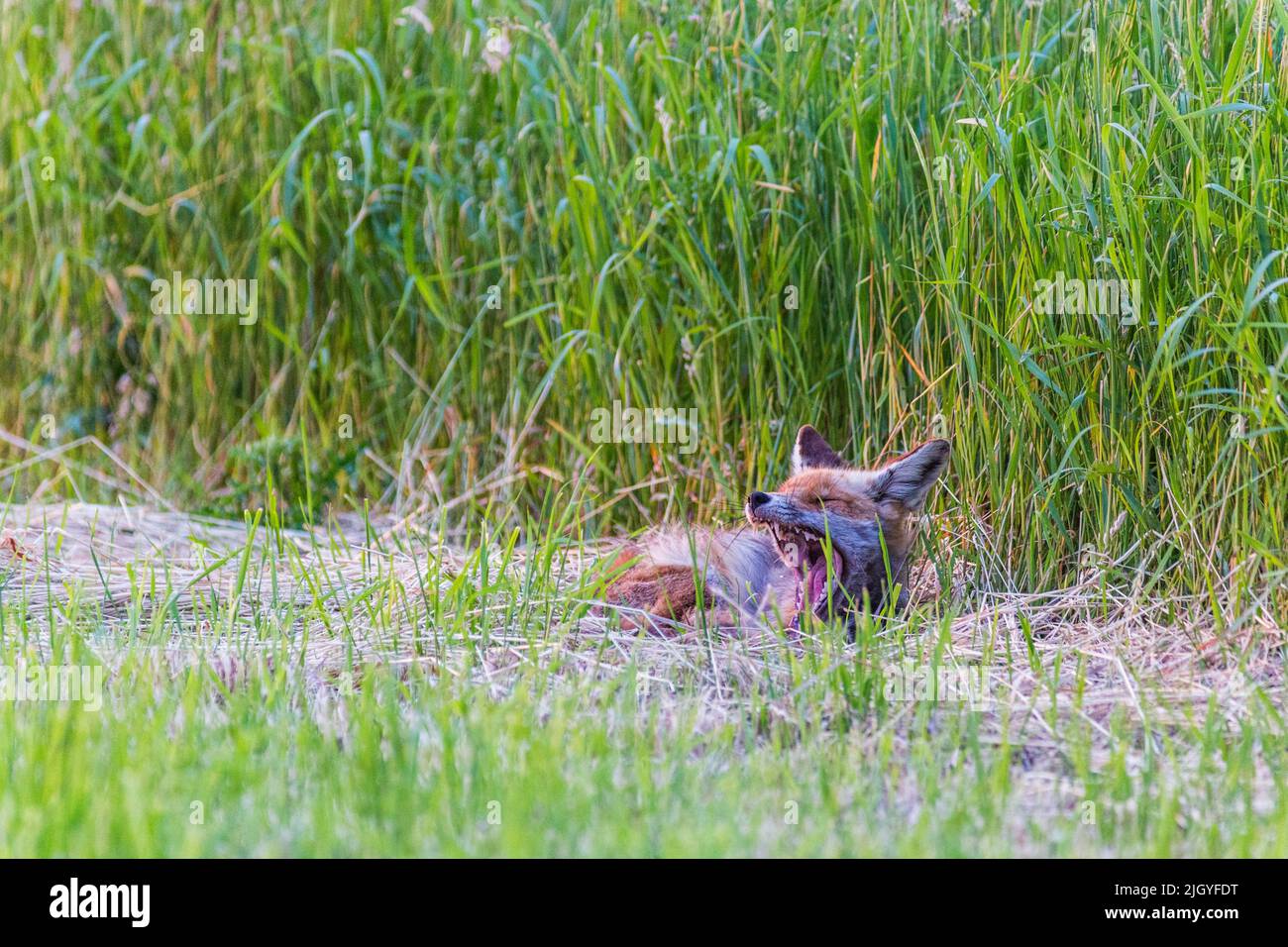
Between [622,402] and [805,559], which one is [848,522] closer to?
[805,559]

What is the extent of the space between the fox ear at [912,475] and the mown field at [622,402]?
1.06 ft

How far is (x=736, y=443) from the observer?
4535 millimetres

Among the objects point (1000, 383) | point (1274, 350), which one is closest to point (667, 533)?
point (1000, 383)

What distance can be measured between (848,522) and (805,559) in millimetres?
168

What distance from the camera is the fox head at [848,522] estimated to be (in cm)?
356

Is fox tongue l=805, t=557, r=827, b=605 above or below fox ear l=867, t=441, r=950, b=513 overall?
below

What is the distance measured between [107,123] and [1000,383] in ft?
13.5

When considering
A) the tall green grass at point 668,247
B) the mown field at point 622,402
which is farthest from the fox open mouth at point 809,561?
the tall green grass at point 668,247

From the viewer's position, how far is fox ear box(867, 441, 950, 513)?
3.58 meters

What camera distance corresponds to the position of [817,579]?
3.69 metres

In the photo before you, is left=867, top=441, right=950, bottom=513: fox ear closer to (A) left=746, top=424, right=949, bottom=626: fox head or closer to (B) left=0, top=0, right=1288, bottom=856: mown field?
(A) left=746, top=424, right=949, bottom=626: fox head

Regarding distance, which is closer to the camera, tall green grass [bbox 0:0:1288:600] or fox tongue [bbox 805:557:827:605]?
tall green grass [bbox 0:0:1288:600]

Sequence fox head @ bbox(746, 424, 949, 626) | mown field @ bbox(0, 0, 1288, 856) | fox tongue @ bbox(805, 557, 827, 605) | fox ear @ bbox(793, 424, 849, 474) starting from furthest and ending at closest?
fox ear @ bbox(793, 424, 849, 474) < fox tongue @ bbox(805, 557, 827, 605) < fox head @ bbox(746, 424, 949, 626) < mown field @ bbox(0, 0, 1288, 856)

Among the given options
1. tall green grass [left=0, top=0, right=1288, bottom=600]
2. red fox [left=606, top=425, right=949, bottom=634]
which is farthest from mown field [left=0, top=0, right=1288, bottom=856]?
red fox [left=606, top=425, right=949, bottom=634]
